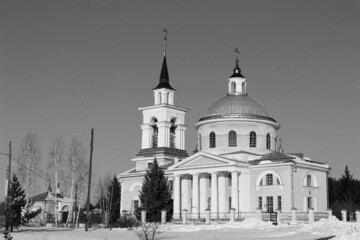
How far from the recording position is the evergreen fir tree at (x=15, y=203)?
38.7 meters

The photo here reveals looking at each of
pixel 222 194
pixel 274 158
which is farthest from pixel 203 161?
pixel 274 158

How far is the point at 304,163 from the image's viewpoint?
50.3 meters

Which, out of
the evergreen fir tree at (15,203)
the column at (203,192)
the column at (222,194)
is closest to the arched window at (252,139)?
the column at (222,194)

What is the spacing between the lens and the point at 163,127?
57.8 meters

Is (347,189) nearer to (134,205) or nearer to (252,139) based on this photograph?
(252,139)

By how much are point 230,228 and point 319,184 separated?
16915 millimetres

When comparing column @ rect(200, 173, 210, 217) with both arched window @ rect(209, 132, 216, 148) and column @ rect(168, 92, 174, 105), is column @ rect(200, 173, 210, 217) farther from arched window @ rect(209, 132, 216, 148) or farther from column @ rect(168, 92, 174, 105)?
column @ rect(168, 92, 174, 105)

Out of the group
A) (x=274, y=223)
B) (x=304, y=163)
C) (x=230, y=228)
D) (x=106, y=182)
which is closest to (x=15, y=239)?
(x=230, y=228)

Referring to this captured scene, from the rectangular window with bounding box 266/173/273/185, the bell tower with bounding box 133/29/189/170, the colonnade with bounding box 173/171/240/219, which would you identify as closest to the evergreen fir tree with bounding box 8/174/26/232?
the colonnade with bounding box 173/171/240/219

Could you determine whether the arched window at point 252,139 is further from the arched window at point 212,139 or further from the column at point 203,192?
the column at point 203,192

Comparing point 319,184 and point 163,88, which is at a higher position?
point 163,88

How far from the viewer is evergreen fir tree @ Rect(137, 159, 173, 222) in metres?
52.2

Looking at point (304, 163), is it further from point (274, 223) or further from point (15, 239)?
point (15, 239)

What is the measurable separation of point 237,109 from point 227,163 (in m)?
6.76
